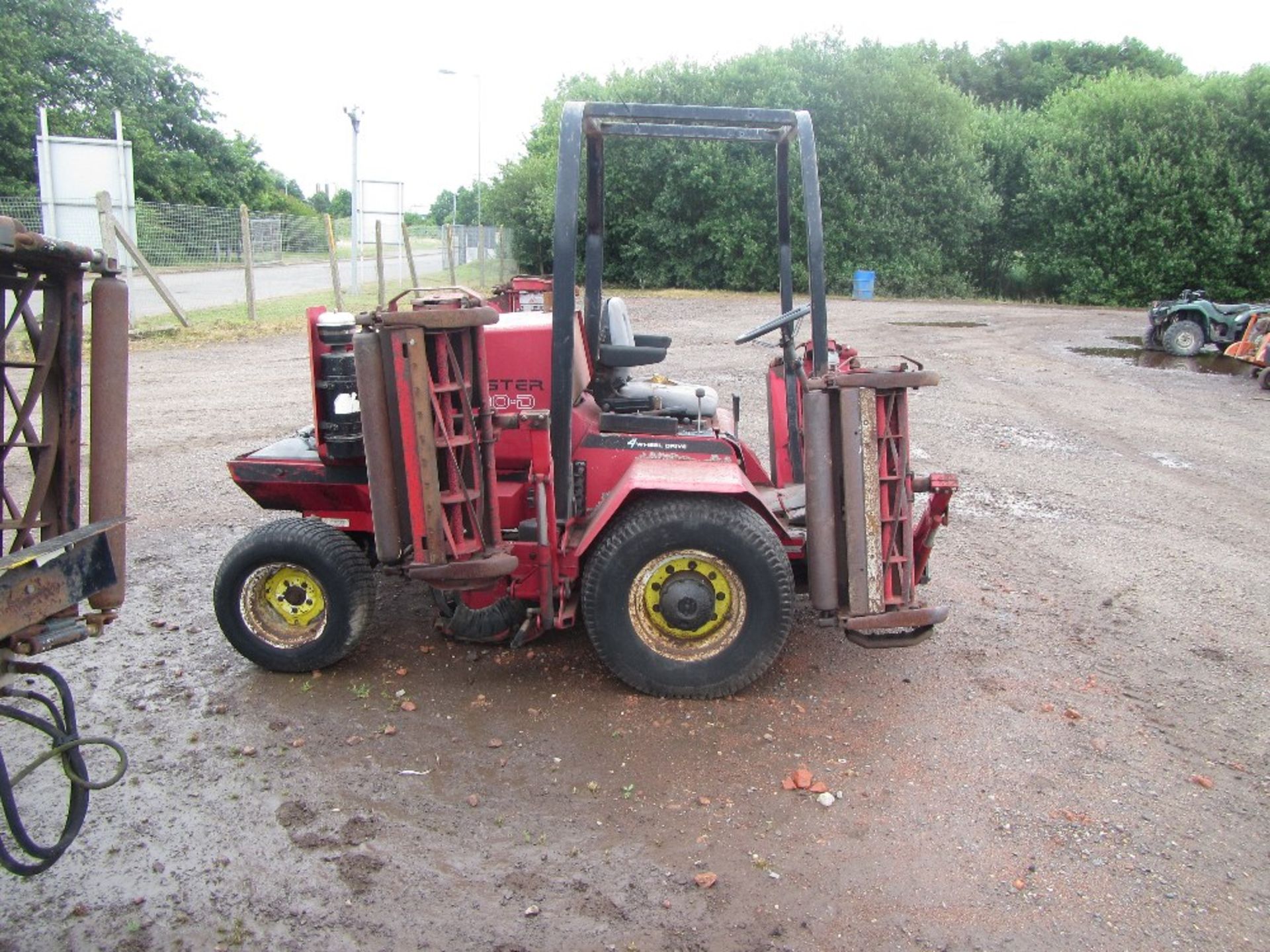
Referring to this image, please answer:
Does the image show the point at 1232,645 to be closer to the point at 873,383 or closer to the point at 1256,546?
the point at 1256,546

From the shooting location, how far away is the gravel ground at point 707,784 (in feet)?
10.1

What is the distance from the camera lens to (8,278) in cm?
264

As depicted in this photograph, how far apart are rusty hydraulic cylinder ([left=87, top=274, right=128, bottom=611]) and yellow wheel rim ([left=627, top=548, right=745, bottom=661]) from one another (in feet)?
6.82

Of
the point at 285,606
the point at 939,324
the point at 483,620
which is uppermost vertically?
the point at 939,324

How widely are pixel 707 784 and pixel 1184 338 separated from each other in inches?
590

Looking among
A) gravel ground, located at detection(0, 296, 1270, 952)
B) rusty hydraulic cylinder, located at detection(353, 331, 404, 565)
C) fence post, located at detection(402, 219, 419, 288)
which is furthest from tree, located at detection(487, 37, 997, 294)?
rusty hydraulic cylinder, located at detection(353, 331, 404, 565)

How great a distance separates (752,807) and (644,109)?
111 inches

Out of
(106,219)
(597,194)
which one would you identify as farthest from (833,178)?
(597,194)

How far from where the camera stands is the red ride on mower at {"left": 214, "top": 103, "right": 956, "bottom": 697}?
160 inches

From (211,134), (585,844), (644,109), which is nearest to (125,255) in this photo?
(644,109)

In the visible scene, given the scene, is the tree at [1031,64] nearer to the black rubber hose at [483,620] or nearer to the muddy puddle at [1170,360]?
the muddy puddle at [1170,360]

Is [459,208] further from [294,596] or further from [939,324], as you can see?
[294,596]

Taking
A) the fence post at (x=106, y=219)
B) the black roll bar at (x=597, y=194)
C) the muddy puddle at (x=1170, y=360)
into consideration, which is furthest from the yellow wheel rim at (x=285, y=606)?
the muddy puddle at (x=1170, y=360)

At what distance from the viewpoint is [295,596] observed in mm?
4594
